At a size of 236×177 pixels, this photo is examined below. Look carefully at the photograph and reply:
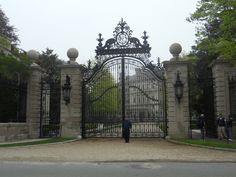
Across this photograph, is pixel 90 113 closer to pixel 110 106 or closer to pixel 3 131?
pixel 110 106

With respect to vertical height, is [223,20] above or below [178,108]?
above

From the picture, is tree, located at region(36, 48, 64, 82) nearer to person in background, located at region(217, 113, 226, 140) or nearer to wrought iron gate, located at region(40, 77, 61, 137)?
wrought iron gate, located at region(40, 77, 61, 137)

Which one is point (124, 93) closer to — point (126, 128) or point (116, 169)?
point (126, 128)

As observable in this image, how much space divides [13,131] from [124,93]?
23.0 ft

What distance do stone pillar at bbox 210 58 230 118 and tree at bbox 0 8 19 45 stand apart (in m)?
20.0

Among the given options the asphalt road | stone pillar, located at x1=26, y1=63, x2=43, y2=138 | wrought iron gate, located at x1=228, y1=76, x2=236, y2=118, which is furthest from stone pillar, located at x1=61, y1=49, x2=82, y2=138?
the asphalt road

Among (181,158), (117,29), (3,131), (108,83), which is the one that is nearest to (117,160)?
(181,158)

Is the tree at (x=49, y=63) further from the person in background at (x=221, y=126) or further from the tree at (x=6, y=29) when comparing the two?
the person in background at (x=221, y=126)

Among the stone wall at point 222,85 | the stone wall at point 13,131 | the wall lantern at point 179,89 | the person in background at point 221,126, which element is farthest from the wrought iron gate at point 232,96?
the stone wall at point 13,131

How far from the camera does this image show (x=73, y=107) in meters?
23.1

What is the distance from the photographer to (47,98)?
Result: 83.9 feet

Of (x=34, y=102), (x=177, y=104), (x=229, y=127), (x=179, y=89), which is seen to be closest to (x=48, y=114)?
(x=34, y=102)

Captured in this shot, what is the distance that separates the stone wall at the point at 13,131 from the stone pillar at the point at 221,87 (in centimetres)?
1173

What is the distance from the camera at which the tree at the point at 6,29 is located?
111 feet
